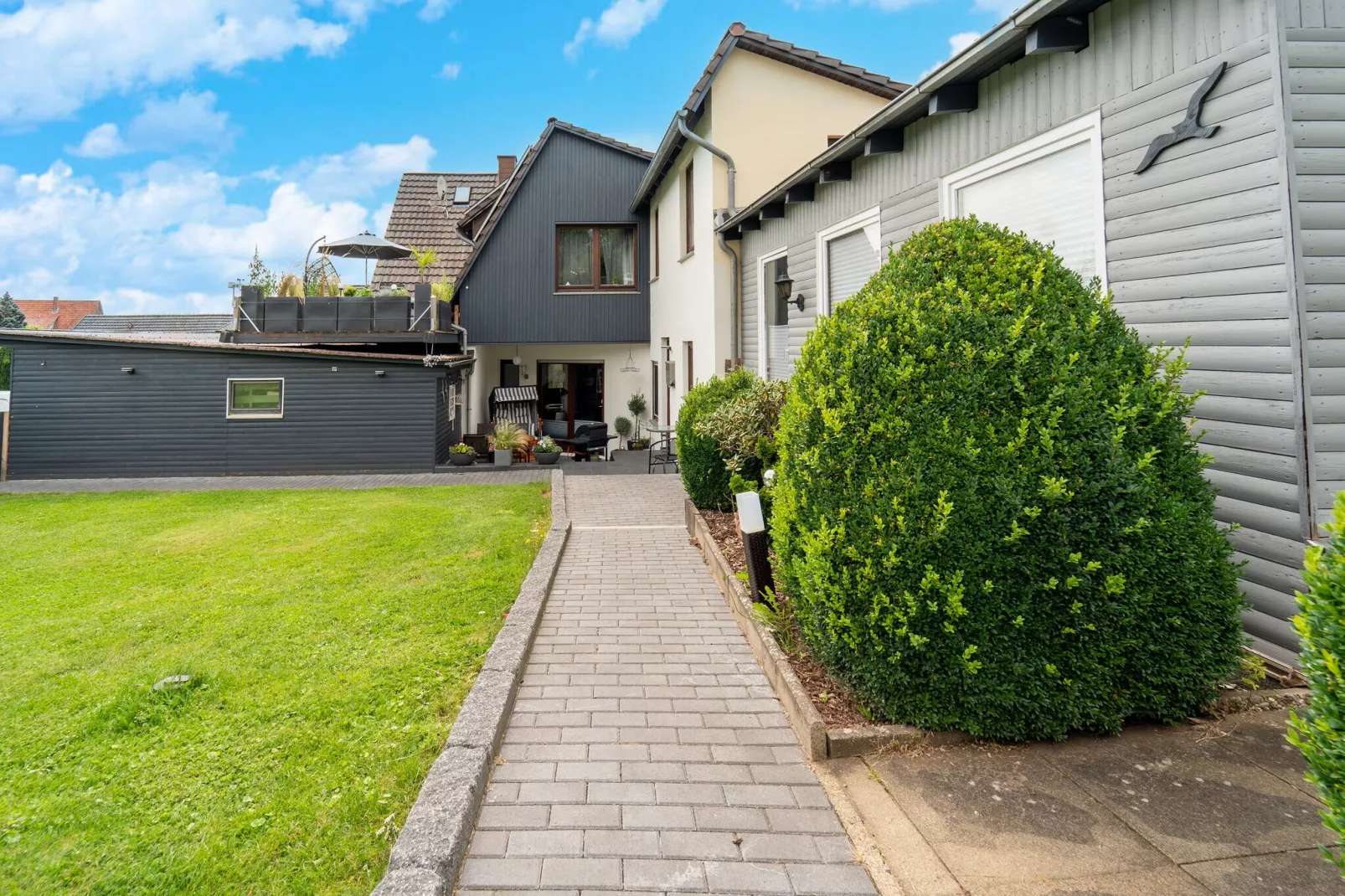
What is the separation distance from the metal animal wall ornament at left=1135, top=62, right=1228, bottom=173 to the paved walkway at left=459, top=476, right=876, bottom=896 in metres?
3.76

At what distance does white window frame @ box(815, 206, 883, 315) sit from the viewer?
7.59 m

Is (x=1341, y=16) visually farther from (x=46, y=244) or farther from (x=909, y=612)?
(x=46, y=244)

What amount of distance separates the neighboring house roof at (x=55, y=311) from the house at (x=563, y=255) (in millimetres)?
62613

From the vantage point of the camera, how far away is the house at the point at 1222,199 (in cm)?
349

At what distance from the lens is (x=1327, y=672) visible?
1858mm

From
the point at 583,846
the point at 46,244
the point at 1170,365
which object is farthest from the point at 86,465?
the point at 46,244

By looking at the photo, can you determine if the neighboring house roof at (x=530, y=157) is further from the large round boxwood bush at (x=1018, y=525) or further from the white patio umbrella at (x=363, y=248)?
the large round boxwood bush at (x=1018, y=525)

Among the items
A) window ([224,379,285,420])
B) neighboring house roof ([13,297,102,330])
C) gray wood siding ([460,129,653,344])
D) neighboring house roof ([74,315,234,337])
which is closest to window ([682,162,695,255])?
gray wood siding ([460,129,653,344])

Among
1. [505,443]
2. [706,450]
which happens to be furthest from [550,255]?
[706,450]

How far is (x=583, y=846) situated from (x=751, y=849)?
2.05ft

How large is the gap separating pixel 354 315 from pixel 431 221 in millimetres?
6487

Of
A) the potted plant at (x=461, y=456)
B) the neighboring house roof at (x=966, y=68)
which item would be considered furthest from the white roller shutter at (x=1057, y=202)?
the potted plant at (x=461, y=456)

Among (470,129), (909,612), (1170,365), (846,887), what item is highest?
(470,129)

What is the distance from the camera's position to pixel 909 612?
3.17 meters
